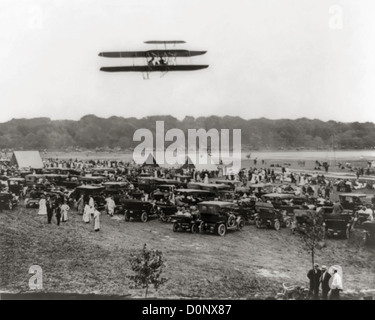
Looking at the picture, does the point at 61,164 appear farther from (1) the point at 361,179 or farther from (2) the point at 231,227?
(1) the point at 361,179

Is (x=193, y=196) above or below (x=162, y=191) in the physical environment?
below

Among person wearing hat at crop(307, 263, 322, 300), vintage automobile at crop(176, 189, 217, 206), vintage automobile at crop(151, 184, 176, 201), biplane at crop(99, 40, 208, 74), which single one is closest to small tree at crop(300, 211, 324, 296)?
person wearing hat at crop(307, 263, 322, 300)

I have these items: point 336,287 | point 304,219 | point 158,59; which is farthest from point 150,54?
point 336,287

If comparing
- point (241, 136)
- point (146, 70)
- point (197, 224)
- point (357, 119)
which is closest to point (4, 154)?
point (146, 70)

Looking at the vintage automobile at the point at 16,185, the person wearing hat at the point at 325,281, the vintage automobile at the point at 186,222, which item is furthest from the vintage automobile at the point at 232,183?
the vintage automobile at the point at 16,185

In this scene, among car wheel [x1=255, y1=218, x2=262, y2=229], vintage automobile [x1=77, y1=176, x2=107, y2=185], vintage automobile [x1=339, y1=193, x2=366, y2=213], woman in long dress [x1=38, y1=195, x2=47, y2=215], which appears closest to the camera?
vintage automobile [x1=339, y1=193, x2=366, y2=213]

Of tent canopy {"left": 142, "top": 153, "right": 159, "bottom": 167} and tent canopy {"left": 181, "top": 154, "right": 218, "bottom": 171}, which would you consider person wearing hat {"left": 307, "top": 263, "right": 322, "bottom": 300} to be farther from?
tent canopy {"left": 142, "top": 153, "right": 159, "bottom": 167}

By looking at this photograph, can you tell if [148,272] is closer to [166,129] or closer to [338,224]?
[166,129]
